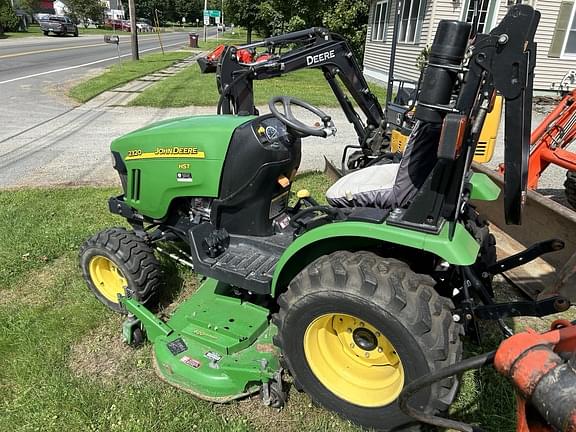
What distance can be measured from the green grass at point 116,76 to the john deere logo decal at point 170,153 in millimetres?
9419

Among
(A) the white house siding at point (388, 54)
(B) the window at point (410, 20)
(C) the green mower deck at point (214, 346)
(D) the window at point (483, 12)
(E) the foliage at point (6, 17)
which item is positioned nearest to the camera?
(C) the green mower deck at point (214, 346)

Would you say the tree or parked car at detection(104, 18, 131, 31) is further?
Answer: parked car at detection(104, 18, 131, 31)

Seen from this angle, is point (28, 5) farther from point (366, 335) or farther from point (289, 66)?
point (366, 335)

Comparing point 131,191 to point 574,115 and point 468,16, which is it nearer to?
point 574,115

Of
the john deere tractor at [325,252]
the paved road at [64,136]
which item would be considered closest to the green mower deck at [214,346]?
the john deere tractor at [325,252]

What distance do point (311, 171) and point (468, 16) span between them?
9.00m

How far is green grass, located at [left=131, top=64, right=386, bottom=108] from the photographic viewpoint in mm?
11070

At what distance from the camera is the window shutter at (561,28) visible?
11.8 meters

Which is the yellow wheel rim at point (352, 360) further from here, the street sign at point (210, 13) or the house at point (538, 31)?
the street sign at point (210, 13)

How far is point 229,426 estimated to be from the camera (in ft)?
7.47

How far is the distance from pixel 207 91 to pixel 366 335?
37.0 ft

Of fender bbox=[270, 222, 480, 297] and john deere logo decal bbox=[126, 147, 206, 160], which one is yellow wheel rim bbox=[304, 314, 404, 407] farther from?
john deere logo decal bbox=[126, 147, 206, 160]

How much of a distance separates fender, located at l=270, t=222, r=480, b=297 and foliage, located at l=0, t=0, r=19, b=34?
1548 inches

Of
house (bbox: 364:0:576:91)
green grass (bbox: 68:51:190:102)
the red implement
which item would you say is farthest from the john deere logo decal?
house (bbox: 364:0:576:91)
